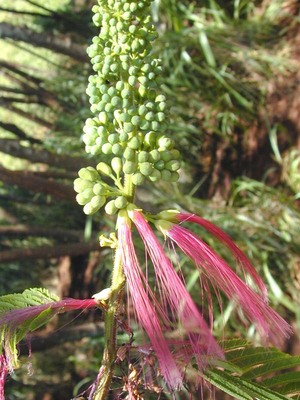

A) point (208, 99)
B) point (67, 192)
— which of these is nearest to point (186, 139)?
point (208, 99)

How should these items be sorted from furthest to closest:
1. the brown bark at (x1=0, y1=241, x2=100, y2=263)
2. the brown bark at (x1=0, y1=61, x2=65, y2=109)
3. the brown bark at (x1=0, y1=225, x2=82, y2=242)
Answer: the brown bark at (x1=0, y1=61, x2=65, y2=109)
the brown bark at (x1=0, y1=225, x2=82, y2=242)
the brown bark at (x1=0, y1=241, x2=100, y2=263)

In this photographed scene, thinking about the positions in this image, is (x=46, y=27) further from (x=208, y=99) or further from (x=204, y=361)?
(x=204, y=361)

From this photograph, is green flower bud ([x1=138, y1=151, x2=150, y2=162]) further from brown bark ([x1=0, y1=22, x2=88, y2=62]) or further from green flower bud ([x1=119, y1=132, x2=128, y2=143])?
brown bark ([x1=0, y1=22, x2=88, y2=62])

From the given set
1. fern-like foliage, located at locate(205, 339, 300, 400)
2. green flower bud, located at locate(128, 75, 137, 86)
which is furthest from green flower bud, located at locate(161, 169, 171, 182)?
fern-like foliage, located at locate(205, 339, 300, 400)

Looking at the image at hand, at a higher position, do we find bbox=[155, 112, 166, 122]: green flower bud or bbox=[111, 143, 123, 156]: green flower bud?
bbox=[155, 112, 166, 122]: green flower bud

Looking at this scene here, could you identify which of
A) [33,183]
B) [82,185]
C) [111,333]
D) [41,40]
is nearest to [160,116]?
[82,185]

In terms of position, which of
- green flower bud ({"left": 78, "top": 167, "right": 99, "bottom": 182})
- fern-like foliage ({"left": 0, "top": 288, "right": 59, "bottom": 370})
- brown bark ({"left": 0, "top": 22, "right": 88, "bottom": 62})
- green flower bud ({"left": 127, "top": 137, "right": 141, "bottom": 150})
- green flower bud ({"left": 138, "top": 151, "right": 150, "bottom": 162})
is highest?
brown bark ({"left": 0, "top": 22, "right": 88, "bottom": 62})
